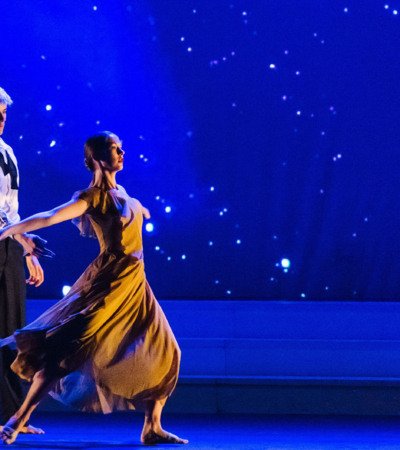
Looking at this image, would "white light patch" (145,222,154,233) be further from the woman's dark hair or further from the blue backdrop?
the woman's dark hair

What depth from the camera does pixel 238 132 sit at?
5688mm

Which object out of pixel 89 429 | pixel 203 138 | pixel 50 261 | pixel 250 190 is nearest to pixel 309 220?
pixel 250 190

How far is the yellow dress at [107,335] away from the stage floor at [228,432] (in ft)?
0.65

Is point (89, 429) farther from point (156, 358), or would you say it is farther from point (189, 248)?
point (189, 248)

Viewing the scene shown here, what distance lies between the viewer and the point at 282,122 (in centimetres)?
567

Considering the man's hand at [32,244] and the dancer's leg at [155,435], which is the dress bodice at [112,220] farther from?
the dancer's leg at [155,435]

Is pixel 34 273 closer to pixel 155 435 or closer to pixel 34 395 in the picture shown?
pixel 34 395

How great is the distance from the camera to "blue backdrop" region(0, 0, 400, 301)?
18.5ft

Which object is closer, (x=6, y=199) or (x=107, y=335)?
(x=107, y=335)

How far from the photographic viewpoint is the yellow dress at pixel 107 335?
365 centimetres

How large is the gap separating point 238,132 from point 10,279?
205 centimetres

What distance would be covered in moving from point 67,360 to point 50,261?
214 centimetres

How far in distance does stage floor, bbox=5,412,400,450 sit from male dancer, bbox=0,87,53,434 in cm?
20

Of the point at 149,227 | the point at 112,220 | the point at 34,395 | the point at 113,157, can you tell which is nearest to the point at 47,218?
the point at 112,220
